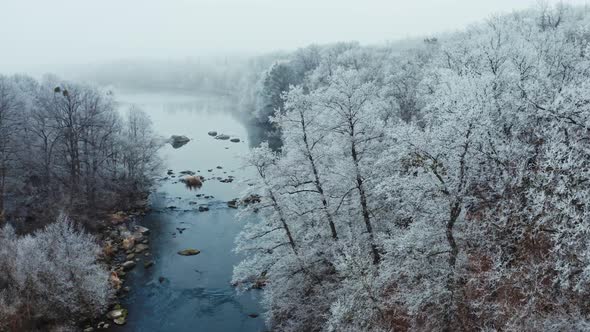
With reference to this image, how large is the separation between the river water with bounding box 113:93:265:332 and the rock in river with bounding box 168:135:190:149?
6.33 meters

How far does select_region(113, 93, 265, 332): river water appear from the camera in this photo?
24.7 meters

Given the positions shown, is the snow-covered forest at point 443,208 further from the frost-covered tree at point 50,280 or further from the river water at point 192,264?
the frost-covered tree at point 50,280

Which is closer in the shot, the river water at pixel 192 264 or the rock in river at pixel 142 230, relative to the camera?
the river water at pixel 192 264

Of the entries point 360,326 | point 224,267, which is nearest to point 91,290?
point 224,267

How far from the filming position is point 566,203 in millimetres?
10039

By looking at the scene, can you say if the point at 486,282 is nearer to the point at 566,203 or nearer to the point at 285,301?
the point at 566,203

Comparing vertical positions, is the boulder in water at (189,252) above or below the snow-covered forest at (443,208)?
below

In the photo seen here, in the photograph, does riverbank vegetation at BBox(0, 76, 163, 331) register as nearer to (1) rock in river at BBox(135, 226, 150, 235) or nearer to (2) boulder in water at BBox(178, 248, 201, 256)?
(1) rock in river at BBox(135, 226, 150, 235)

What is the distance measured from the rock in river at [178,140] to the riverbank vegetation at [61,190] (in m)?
16.3

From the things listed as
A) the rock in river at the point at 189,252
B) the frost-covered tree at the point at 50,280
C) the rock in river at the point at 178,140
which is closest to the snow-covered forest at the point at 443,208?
the frost-covered tree at the point at 50,280

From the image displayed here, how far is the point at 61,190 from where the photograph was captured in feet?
123

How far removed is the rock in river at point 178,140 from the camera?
67.8m

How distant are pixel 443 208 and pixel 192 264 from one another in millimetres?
21918

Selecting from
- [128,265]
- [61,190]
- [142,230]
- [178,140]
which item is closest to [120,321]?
[128,265]
